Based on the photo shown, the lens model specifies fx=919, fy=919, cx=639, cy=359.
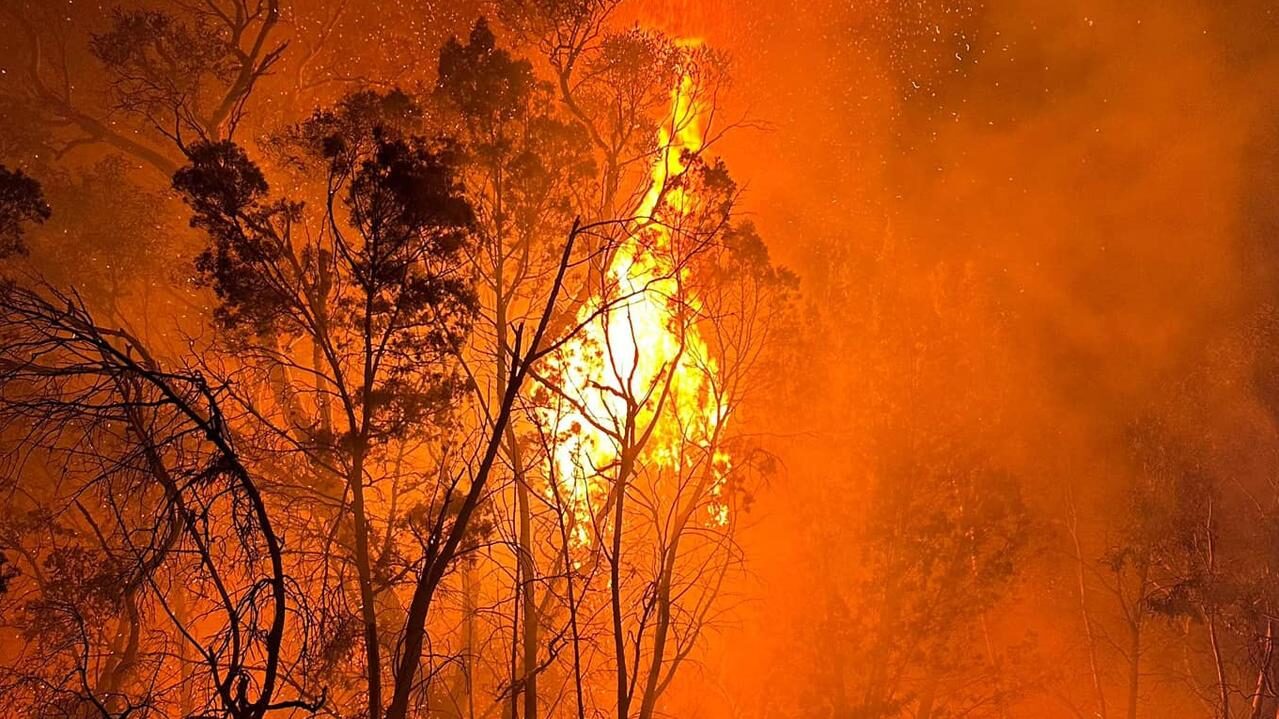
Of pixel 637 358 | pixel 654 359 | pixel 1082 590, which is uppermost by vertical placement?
pixel 1082 590

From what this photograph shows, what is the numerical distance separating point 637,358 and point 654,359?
7.24 meters

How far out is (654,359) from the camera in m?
11.5

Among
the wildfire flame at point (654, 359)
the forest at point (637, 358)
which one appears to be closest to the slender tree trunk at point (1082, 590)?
the forest at point (637, 358)

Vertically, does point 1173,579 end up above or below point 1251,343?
below

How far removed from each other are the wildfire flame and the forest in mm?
130

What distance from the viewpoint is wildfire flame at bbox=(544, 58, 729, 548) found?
8.80 m

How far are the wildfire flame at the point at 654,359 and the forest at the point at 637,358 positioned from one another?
13cm

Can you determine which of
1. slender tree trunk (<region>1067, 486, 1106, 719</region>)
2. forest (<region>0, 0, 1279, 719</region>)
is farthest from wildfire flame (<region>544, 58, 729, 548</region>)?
slender tree trunk (<region>1067, 486, 1106, 719</region>)

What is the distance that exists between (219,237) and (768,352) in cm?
780

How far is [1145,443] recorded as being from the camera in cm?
1530

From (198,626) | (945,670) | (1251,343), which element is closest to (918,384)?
(945,670)

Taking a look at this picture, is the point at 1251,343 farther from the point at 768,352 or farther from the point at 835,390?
the point at 768,352

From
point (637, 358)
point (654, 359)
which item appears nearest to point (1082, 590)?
point (654, 359)

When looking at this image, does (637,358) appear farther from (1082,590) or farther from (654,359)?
(1082,590)
